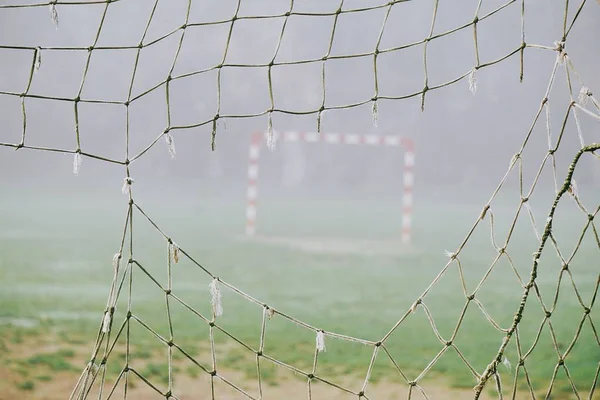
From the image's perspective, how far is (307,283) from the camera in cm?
305

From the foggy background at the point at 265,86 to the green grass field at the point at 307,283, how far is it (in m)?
0.15

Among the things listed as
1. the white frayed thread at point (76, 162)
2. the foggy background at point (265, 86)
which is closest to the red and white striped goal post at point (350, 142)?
the foggy background at point (265, 86)

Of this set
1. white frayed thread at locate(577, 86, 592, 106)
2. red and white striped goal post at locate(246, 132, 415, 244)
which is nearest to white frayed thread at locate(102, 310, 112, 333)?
white frayed thread at locate(577, 86, 592, 106)

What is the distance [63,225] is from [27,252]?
0.87ft

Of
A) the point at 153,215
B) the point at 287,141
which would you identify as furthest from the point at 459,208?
the point at 153,215

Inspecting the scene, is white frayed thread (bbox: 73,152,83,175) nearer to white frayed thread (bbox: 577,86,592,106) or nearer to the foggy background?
white frayed thread (bbox: 577,86,592,106)

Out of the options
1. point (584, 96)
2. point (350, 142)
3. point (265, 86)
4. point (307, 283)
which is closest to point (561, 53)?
point (584, 96)

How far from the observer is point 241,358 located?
2391 mm

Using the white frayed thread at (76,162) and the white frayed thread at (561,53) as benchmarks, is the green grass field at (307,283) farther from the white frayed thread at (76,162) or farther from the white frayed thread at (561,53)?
the white frayed thread at (561,53)

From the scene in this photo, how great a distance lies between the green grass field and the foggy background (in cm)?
15

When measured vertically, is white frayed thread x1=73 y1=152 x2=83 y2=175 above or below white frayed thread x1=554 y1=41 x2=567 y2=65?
below

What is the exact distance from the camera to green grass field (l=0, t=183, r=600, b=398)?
2.44 metres

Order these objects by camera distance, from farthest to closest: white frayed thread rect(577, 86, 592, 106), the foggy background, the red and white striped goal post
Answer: the red and white striped goal post < the foggy background < white frayed thread rect(577, 86, 592, 106)

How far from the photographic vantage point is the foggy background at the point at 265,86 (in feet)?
9.68
